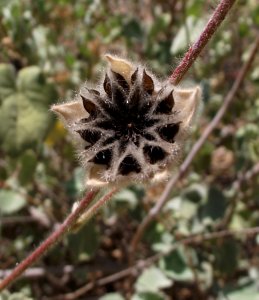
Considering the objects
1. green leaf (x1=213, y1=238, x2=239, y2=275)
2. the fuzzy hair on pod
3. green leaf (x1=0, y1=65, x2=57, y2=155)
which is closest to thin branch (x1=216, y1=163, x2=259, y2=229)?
green leaf (x1=213, y1=238, x2=239, y2=275)

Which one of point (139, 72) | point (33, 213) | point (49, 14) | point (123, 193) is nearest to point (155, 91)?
point (139, 72)

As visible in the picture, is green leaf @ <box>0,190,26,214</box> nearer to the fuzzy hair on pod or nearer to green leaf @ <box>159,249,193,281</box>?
green leaf @ <box>159,249,193,281</box>

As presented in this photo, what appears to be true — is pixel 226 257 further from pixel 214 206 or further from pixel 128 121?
pixel 128 121

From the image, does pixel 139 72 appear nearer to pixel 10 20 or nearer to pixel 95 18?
pixel 10 20

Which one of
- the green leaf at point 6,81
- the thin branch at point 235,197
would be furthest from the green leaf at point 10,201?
the thin branch at point 235,197

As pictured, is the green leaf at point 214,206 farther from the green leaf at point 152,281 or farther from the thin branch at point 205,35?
the thin branch at point 205,35

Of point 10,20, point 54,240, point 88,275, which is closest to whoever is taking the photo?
point 54,240
